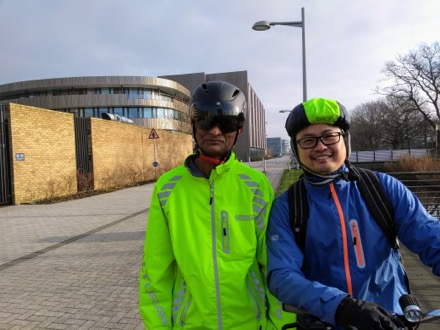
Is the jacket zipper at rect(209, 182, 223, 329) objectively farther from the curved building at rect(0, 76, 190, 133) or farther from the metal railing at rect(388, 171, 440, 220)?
the curved building at rect(0, 76, 190, 133)

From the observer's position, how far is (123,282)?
4918 mm

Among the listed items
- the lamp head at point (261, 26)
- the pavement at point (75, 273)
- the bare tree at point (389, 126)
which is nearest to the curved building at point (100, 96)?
the bare tree at point (389, 126)

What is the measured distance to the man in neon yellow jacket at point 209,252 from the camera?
163cm

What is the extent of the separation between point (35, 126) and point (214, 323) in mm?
14004

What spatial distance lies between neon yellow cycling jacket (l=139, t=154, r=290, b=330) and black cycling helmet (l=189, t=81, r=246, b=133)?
Result: 27 centimetres

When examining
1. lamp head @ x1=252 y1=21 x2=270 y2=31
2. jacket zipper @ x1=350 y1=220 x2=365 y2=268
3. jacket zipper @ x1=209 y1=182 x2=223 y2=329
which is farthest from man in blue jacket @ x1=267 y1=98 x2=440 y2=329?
lamp head @ x1=252 y1=21 x2=270 y2=31

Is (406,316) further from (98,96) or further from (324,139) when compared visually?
(98,96)

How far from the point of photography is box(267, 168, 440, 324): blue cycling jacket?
156 cm

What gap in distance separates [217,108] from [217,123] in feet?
0.26

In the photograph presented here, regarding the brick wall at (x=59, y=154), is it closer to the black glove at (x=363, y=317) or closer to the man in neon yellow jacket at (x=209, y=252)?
the man in neon yellow jacket at (x=209, y=252)

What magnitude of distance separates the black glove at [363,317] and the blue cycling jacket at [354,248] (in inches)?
9.0

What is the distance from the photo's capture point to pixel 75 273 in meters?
5.37

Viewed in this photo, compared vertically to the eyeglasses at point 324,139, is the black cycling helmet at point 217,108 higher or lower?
higher

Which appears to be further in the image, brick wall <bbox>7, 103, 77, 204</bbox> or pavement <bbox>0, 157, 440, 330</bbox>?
brick wall <bbox>7, 103, 77, 204</bbox>
